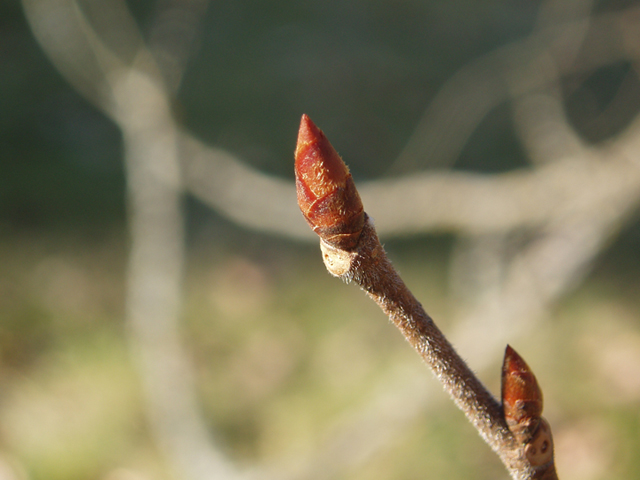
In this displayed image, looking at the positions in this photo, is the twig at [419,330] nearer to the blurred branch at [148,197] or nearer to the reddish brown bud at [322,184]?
the reddish brown bud at [322,184]

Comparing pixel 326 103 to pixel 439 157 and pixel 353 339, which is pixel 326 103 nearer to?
pixel 439 157

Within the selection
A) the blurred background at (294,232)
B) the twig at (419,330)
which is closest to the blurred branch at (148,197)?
the blurred background at (294,232)

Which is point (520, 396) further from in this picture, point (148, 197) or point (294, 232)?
point (148, 197)

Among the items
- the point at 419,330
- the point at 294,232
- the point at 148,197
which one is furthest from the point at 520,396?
the point at 148,197

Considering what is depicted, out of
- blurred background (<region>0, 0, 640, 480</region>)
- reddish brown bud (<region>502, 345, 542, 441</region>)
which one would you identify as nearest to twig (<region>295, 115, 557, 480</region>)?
reddish brown bud (<region>502, 345, 542, 441</region>)

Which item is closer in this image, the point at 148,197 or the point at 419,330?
the point at 419,330
